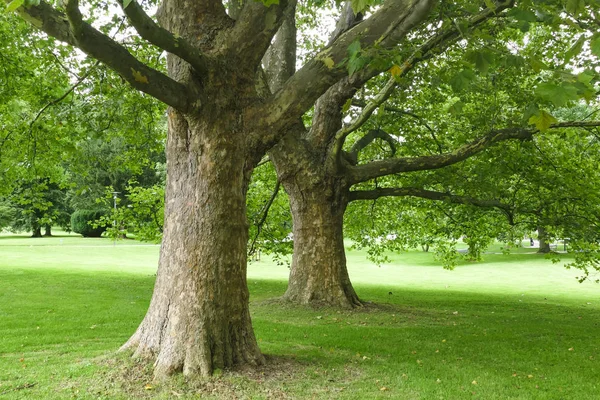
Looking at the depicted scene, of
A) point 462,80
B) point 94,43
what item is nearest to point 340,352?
point 462,80

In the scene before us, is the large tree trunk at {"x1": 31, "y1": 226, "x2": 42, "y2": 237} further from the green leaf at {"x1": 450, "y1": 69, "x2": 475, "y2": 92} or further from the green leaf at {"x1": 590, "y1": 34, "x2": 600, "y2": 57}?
the green leaf at {"x1": 590, "y1": 34, "x2": 600, "y2": 57}

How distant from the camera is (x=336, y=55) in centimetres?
625

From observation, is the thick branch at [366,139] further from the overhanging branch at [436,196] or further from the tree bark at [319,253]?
the tree bark at [319,253]

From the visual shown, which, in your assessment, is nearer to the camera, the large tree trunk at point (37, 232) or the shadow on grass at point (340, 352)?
the shadow on grass at point (340, 352)

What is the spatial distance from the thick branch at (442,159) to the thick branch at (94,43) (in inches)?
285

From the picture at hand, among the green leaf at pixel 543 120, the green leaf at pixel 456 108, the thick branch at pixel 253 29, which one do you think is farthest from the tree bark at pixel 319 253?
the green leaf at pixel 543 120

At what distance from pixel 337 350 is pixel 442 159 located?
562cm

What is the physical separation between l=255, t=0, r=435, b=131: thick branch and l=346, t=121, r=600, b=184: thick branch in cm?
577

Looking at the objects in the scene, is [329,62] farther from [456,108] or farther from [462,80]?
[462,80]

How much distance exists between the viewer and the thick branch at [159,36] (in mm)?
4664

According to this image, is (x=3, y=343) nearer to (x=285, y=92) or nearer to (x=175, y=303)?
(x=175, y=303)

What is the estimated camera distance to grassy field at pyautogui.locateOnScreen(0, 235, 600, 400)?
19.3ft

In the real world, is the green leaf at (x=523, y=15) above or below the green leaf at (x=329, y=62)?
below

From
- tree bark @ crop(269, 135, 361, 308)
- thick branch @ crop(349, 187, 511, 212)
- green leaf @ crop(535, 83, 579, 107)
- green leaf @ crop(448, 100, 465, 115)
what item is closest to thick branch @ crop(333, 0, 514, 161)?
tree bark @ crop(269, 135, 361, 308)
